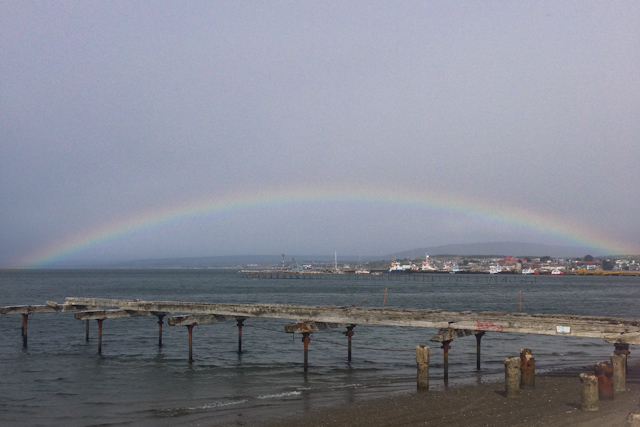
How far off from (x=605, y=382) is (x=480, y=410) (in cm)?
352

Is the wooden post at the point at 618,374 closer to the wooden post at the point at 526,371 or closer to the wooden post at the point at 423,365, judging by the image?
the wooden post at the point at 526,371

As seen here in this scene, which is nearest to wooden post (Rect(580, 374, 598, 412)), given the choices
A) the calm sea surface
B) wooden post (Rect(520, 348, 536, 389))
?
wooden post (Rect(520, 348, 536, 389))

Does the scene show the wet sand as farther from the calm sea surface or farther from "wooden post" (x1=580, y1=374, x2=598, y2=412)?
the calm sea surface

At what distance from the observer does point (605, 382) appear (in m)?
15.9

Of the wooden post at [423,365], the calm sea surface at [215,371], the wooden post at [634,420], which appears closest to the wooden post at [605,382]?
the wooden post at [423,365]

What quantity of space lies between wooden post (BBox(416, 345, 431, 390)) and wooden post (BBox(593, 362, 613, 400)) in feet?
15.9

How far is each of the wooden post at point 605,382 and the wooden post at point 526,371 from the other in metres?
2.27

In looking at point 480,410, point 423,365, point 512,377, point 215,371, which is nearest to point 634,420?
point 480,410

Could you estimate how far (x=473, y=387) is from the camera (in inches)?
773

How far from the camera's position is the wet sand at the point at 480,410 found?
46.4 ft

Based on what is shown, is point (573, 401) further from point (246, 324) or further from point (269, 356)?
point (246, 324)

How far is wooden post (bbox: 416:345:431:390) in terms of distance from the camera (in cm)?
1825

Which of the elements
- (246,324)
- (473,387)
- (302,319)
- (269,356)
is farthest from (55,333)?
(473,387)

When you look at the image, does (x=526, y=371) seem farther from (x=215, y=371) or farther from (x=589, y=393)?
(x=215, y=371)
